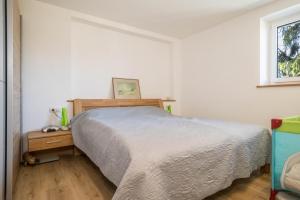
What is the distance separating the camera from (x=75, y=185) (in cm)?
164

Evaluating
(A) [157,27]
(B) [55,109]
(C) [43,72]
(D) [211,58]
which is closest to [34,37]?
(C) [43,72]

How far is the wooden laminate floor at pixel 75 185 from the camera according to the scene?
57.1 inches

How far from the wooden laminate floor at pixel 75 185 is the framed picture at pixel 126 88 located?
52.2 inches

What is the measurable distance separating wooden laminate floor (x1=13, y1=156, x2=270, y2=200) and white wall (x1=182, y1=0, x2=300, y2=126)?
101 centimetres

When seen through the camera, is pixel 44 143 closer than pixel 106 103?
Yes

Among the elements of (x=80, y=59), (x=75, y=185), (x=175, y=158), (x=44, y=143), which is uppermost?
(x=80, y=59)

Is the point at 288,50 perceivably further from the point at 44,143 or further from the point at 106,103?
the point at 44,143

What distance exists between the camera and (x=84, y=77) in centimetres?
279

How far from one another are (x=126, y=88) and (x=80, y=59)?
889 mm

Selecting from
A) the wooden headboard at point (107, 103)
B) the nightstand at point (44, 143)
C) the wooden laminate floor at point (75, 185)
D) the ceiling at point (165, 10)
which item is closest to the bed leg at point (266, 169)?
the wooden laminate floor at point (75, 185)

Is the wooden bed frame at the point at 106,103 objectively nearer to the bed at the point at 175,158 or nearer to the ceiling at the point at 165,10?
the bed at the point at 175,158

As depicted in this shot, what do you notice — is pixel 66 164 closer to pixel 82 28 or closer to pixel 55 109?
pixel 55 109

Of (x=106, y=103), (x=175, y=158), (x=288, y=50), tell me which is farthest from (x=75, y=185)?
(x=288, y=50)

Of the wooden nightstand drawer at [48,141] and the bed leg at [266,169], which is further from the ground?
the wooden nightstand drawer at [48,141]
